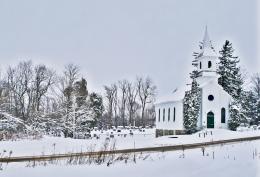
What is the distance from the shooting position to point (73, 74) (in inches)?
2060

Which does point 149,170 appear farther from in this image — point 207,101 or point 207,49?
point 207,49

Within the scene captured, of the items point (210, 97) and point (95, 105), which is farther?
point (95, 105)

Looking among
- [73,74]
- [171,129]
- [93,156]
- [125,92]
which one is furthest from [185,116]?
[125,92]

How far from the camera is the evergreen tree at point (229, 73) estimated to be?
51.1 meters

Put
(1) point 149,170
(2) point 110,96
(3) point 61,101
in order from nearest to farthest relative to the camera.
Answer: (1) point 149,170
(3) point 61,101
(2) point 110,96

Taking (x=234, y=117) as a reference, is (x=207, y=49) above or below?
above

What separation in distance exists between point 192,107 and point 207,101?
97.7 inches

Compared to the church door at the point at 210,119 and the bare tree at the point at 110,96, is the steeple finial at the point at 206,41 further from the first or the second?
the bare tree at the point at 110,96

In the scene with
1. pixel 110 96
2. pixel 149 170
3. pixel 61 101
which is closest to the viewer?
pixel 149 170

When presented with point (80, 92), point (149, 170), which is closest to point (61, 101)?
point (80, 92)

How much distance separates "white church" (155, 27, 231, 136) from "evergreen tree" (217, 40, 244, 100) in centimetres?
311

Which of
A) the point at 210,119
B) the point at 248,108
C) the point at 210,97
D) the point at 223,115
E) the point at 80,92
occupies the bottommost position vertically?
the point at 210,119

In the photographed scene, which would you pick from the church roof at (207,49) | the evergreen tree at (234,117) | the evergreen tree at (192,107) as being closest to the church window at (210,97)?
the evergreen tree at (192,107)

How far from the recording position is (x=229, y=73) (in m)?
52.1
